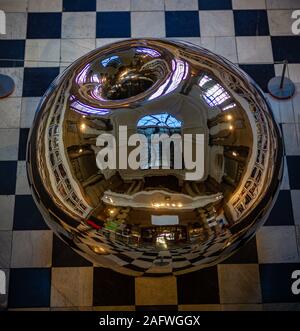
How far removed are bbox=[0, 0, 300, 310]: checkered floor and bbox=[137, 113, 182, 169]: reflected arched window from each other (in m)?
0.64

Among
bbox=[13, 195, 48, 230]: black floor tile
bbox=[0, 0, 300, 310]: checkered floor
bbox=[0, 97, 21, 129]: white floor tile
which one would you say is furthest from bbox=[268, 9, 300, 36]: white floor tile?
bbox=[13, 195, 48, 230]: black floor tile

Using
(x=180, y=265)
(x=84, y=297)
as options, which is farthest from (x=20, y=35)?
(x=180, y=265)

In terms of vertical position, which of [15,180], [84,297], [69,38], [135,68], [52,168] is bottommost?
[84,297]

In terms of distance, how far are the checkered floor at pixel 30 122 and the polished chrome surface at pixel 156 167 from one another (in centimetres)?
→ 41

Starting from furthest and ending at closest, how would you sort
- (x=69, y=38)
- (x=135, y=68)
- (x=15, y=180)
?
(x=69, y=38), (x=15, y=180), (x=135, y=68)

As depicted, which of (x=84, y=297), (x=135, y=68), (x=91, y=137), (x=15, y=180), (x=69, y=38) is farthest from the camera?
(x=69, y=38)

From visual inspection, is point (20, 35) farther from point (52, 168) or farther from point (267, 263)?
point (267, 263)

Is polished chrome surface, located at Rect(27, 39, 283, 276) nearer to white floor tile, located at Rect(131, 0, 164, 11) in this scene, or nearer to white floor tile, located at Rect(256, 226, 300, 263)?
white floor tile, located at Rect(256, 226, 300, 263)

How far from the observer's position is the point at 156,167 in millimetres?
1011

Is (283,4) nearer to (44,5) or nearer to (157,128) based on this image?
(44,5)

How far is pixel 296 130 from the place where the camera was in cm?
175

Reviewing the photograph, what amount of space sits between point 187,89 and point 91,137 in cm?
23

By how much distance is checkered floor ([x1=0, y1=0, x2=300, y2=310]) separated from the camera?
1540 mm

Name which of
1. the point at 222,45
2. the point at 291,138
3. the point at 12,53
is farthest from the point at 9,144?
the point at 291,138
